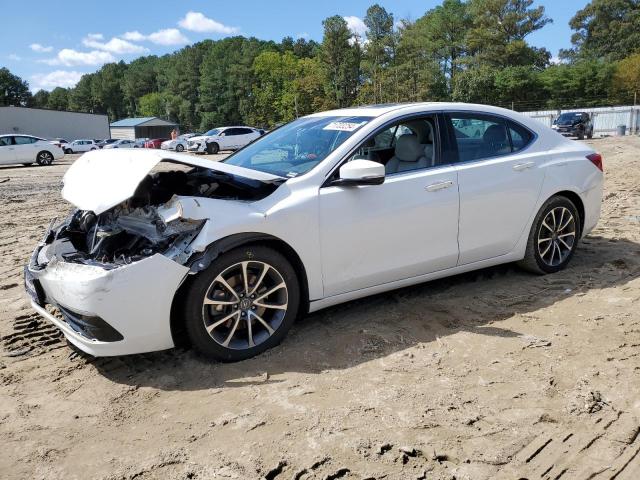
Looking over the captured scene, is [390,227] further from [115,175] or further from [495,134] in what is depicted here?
[115,175]

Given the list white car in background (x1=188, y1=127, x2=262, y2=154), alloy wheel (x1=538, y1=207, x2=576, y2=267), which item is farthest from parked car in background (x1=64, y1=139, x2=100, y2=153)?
alloy wheel (x1=538, y1=207, x2=576, y2=267)

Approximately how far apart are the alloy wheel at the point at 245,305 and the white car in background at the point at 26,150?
24.4 m

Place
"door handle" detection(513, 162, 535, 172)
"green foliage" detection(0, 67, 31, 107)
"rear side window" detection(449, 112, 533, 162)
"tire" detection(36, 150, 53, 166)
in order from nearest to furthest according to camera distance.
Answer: "rear side window" detection(449, 112, 533, 162), "door handle" detection(513, 162, 535, 172), "tire" detection(36, 150, 53, 166), "green foliage" detection(0, 67, 31, 107)

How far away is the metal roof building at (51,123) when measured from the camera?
5550 cm

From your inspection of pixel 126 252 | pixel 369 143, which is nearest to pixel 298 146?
pixel 369 143

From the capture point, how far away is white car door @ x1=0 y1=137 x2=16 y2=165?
2370 centimetres

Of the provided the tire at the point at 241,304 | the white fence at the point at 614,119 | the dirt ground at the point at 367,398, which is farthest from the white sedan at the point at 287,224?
the white fence at the point at 614,119

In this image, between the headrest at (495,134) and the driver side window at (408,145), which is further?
the headrest at (495,134)

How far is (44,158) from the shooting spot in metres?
25.3

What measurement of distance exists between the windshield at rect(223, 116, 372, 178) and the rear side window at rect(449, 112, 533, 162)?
854 millimetres

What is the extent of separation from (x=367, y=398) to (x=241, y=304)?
1.00 m

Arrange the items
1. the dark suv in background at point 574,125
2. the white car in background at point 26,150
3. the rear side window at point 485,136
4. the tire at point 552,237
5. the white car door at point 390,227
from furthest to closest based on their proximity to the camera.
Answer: the dark suv in background at point 574,125 < the white car in background at point 26,150 < the tire at point 552,237 < the rear side window at point 485,136 < the white car door at point 390,227

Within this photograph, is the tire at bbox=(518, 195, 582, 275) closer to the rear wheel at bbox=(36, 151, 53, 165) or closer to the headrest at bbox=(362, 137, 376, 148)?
the headrest at bbox=(362, 137, 376, 148)

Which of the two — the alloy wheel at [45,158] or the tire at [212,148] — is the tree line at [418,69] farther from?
the alloy wheel at [45,158]
